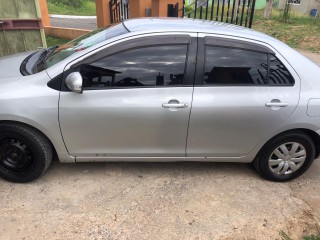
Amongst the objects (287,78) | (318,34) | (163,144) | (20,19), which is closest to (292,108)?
(287,78)

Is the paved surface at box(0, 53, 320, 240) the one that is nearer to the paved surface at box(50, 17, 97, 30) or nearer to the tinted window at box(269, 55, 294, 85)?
the tinted window at box(269, 55, 294, 85)

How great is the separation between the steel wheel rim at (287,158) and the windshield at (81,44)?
2.10 metres

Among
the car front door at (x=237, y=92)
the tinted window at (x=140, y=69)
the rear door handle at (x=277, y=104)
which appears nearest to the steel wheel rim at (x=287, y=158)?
the car front door at (x=237, y=92)

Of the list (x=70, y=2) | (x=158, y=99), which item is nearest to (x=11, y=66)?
(x=158, y=99)

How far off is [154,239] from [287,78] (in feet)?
6.83

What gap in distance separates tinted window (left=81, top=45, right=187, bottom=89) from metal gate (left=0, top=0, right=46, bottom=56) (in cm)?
353

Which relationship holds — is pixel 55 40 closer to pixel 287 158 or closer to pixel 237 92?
pixel 237 92

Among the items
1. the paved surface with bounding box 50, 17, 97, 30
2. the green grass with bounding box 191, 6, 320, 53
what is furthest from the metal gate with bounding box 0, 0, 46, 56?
the green grass with bounding box 191, 6, 320, 53

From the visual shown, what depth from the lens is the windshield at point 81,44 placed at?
10.6 feet

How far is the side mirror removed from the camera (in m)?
2.93

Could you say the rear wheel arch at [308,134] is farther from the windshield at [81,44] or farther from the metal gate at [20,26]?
the metal gate at [20,26]

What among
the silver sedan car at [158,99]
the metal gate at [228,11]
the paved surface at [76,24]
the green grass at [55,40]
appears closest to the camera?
the silver sedan car at [158,99]

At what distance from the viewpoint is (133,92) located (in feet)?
10.2

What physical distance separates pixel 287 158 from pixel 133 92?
1.86m
